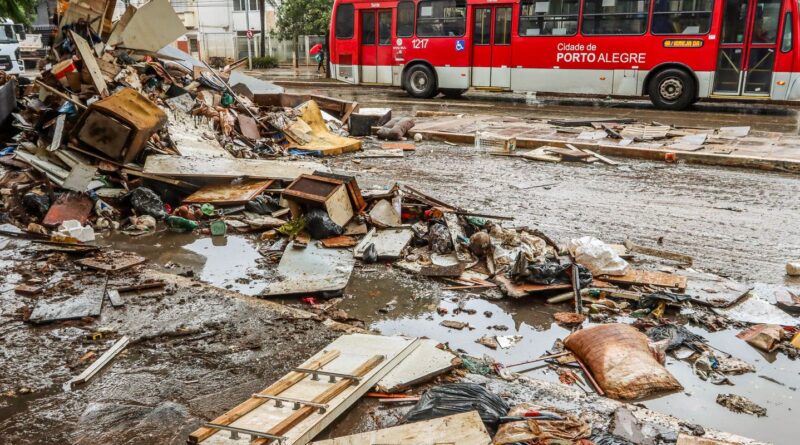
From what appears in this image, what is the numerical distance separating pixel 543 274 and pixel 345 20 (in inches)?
727

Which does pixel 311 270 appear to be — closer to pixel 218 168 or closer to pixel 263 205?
pixel 263 205

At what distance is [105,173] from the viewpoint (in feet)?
26.1

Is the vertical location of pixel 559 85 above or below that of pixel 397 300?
above

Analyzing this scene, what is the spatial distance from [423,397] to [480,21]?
1753 centimetres

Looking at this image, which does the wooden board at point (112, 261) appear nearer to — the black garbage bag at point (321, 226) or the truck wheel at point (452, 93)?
the black garbage bag at point (321, 226)

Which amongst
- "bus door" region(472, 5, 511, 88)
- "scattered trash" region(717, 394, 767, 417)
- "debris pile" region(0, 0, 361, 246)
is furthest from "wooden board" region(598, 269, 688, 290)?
"bus door" region(472, 5, 511, 88)

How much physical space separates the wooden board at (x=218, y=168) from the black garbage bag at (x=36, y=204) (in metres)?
1.20

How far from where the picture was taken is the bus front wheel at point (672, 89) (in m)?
16.7

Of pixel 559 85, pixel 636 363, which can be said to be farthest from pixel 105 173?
pixel 559 85

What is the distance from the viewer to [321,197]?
6684 millimetres

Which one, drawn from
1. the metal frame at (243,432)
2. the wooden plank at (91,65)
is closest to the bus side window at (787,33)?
the wooden plank at (91,65)

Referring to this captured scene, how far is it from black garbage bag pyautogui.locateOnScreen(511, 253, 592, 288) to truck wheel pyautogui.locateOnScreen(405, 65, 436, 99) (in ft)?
53.4

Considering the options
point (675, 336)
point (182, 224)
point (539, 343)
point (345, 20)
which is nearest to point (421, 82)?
point (345, 20)

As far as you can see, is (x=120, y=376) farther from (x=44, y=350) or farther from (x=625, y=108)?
(x=625, y=108)
